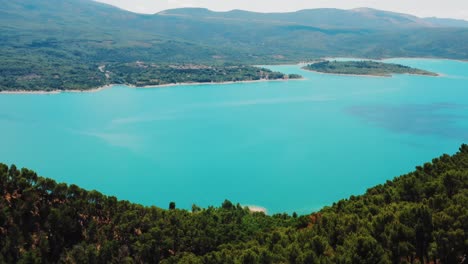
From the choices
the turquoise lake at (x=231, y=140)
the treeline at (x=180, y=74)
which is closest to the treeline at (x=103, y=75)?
the treeline at (x=180, y=74)

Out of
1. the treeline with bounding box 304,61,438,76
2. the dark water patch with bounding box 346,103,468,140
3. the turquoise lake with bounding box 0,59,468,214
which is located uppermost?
the treeline with bounding box 304,61,438,76

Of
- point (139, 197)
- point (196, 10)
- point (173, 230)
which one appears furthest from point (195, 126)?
point (196, 10)

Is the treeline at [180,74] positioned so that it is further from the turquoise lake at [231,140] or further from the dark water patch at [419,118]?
the dark water patch at [419,118]

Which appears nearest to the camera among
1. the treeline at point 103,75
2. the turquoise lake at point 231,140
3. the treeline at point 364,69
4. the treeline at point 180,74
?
the turquoise lake at point 231,140

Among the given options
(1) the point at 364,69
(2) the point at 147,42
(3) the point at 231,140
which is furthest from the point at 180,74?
(2) the point at 147,42

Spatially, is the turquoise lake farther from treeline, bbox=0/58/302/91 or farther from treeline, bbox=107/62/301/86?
treeline, bbox=107/62/301/86

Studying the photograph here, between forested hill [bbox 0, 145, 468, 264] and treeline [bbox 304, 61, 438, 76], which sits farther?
treeline [bbox 304, 61, 438, 76]

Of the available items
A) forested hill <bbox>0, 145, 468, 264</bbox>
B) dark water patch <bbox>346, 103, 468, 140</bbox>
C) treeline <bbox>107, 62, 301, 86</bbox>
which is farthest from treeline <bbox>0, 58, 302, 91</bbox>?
forested hill <bbox>0, 145, 468, 264</bbox>
